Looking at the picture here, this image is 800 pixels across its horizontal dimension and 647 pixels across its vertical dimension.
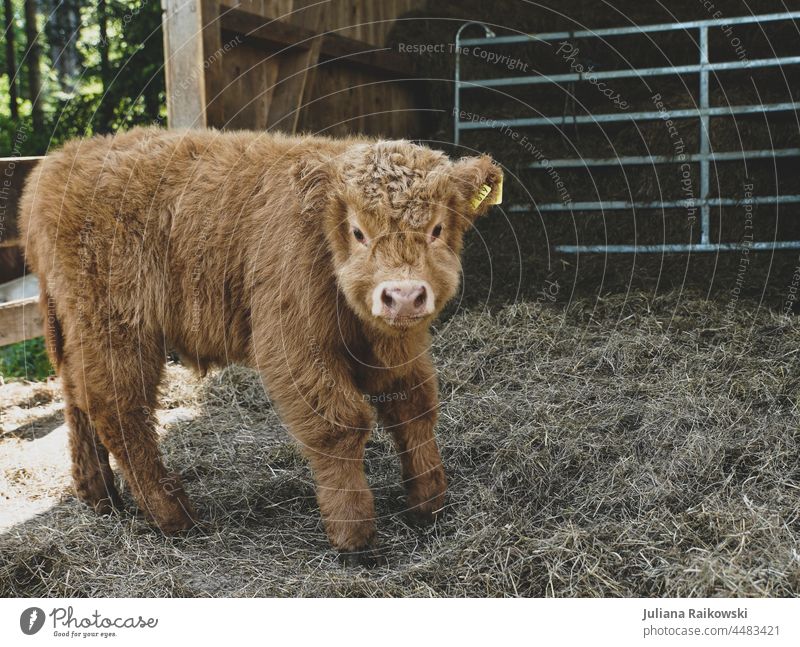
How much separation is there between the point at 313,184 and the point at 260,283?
46 cm

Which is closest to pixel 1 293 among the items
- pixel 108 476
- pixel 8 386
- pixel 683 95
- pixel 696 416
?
pixel 8 386

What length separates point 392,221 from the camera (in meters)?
2.97

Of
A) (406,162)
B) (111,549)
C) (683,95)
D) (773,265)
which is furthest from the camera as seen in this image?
(683,95)

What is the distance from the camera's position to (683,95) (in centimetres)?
618

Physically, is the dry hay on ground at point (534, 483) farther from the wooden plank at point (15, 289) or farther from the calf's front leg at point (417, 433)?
the wooden plank at point (15, 289)

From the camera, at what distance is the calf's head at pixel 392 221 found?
288 cm

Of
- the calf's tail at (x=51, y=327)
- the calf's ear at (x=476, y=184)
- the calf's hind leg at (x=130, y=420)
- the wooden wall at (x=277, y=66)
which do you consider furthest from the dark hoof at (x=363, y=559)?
the wooden wall at (x=277, y=66)

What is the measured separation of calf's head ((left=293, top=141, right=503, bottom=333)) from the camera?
288 cm

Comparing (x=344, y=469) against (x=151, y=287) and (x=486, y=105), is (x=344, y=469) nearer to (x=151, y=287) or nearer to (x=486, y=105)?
(x=151, y=287)

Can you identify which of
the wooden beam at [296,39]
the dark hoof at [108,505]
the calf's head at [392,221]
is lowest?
the dark hoof at [108,505]

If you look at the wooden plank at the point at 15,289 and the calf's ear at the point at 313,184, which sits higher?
the calf's ear at the point at 313,184

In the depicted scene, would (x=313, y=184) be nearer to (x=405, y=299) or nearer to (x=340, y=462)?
(x=405, y=299)

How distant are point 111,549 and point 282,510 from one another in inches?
27.8

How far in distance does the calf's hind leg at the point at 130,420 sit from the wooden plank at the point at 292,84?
2.20 metres
